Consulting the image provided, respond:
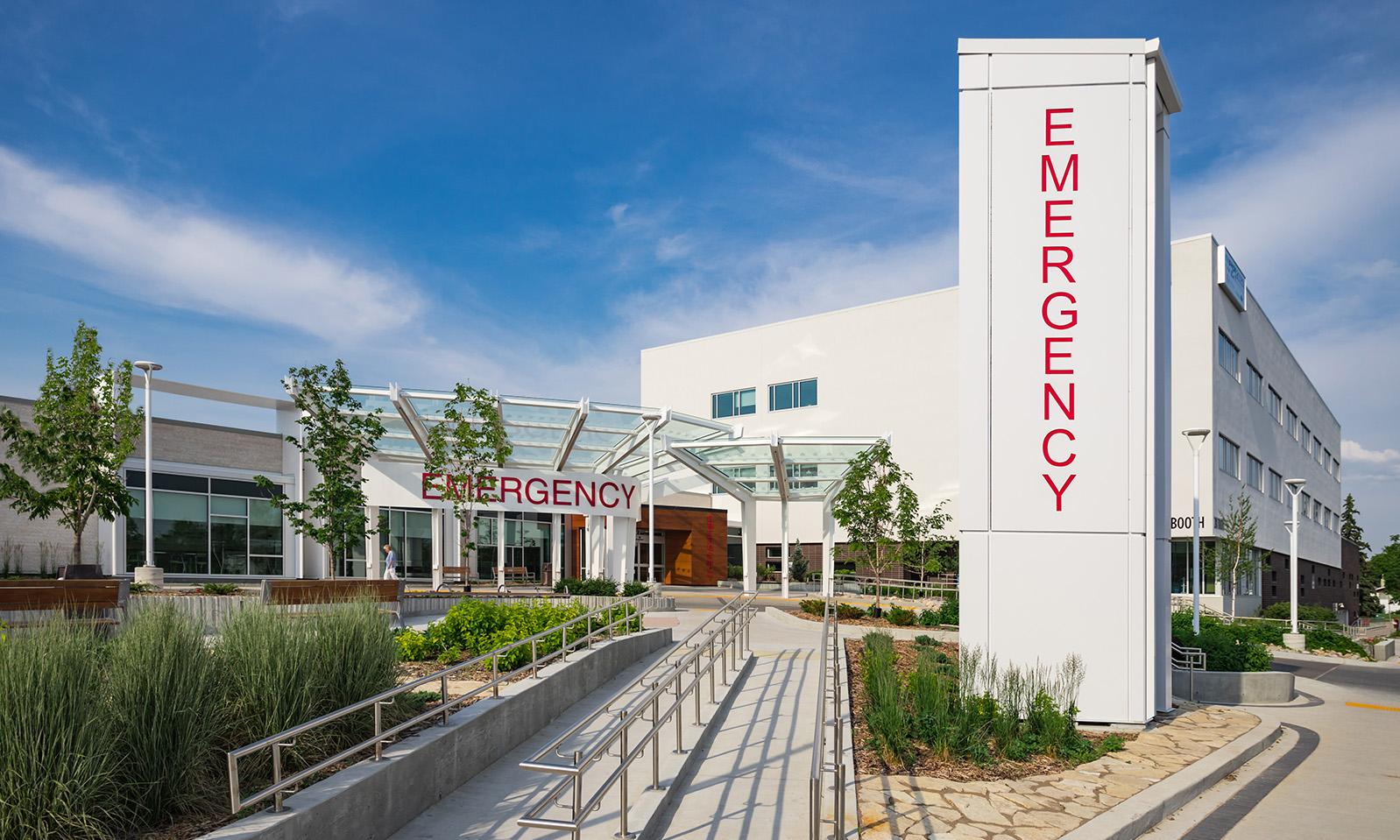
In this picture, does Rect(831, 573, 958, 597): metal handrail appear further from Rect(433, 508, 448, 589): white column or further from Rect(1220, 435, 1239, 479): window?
Rect(433, 508, 448, 589): white column

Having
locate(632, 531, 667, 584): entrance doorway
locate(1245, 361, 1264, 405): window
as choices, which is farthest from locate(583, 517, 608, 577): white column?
locate(1245, 361, 1264, 405): window

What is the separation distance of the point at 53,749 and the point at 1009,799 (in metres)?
Answer: 6.37

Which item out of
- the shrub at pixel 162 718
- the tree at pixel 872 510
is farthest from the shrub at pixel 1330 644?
the shrub at pixel 162 718

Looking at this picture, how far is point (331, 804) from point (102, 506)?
18501 mm

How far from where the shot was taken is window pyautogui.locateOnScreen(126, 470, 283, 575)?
2902 cm

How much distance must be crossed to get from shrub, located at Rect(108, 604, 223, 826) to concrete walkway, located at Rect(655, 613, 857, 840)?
291 cm

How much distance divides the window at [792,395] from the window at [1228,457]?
2034 centimetres

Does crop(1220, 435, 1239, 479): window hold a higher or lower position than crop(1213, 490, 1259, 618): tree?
higher

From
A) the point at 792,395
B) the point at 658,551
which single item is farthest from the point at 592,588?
the point at 792,395

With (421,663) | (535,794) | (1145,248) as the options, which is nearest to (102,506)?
(421,663)

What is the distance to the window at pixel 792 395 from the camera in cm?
5428

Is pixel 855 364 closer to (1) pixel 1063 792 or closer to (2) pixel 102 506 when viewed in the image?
(2) pixel 102 506

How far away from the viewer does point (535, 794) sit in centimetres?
729

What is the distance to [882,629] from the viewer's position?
19703 mm
